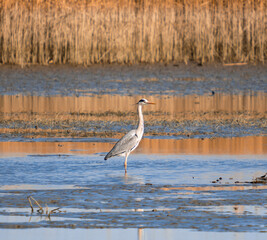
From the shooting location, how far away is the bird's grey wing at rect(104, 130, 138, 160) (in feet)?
32.7

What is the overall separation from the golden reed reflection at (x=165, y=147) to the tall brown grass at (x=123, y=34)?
11.6 m

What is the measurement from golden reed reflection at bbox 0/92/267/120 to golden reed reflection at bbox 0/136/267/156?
2.73 m

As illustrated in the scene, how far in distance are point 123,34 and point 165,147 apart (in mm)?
12516

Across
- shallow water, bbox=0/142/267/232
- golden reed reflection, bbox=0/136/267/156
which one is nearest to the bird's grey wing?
shallow water, bbox=0/142/267/232

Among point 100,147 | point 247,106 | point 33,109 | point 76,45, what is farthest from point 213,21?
point 100,147

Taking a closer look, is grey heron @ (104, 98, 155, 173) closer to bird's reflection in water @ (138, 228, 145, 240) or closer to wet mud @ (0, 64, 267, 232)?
wet mud @ (0, 64, 267, 232)

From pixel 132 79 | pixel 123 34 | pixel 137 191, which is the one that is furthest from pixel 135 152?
pixel 123 34

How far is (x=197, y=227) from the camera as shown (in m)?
6.45

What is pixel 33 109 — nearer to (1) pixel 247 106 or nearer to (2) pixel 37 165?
(1) pixel 247 106

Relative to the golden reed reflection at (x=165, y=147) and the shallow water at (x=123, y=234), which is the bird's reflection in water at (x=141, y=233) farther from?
the golden reed reflection at (x=165, y=147)

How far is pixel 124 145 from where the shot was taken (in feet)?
33.0

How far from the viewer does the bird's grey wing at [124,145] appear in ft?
32.7

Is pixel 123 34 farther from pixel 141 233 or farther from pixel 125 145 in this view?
A: pixel 141 233

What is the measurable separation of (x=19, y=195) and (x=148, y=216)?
1656mm
